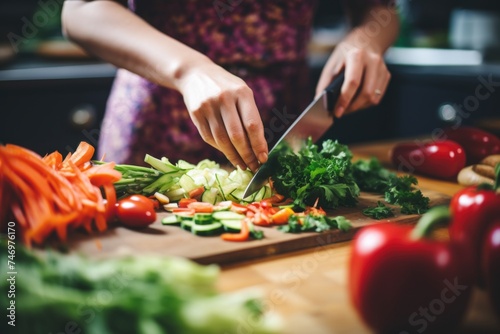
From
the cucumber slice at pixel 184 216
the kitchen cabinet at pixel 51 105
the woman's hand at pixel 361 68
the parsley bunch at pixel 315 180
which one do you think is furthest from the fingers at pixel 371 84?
the kitchen cabinet at pixel 51 105

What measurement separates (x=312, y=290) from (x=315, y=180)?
0.61 metres

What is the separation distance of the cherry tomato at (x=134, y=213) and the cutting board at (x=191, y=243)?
0.02 meters

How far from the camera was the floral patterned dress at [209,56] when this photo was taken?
8.03 ft

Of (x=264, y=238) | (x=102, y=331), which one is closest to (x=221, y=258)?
(x=264, y=238)

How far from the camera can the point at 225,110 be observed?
1734 mm

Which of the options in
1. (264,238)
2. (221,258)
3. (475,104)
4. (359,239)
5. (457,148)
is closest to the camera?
(359,239)

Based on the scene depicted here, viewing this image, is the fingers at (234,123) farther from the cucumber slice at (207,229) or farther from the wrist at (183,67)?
the cucumber slice at (207,229)

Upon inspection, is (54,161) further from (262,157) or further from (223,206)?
(262,157)

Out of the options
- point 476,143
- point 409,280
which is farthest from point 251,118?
point 476,143

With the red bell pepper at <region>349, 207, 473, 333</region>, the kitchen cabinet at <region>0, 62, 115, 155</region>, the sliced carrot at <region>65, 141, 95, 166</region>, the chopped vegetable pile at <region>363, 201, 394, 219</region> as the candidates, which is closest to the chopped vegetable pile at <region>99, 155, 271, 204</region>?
the sliced carrot at <region>65, 141, 95, 166</region>

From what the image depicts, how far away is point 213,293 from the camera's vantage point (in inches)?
42.8

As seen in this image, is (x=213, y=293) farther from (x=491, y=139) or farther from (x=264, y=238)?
(x=491, y=139)

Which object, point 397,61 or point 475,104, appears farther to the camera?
point 397,61

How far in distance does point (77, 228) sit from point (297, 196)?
2.23 feet
